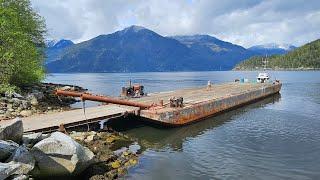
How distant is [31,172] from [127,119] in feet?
67.5

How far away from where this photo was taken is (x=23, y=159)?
715 inches

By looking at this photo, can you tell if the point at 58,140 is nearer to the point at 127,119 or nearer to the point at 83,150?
the point at 83,150

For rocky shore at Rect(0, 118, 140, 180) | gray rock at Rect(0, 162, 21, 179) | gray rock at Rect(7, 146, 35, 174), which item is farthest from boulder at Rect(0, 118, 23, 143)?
gray rock at Rect(0, 162, 21, 179)

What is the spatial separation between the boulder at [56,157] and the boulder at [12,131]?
186 centimetres

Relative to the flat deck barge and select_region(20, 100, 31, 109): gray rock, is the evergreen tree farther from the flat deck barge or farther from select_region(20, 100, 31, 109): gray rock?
the flat deck barge

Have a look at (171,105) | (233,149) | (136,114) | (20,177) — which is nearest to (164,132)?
(136,114)

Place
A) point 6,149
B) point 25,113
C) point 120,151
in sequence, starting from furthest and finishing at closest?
1. point 25,113
2. point 120,151
3. point 6,149

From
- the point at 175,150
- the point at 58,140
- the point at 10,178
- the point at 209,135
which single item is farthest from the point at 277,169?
the point at 10,178

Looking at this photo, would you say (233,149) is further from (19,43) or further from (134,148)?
(19,43)

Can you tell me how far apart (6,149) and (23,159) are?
1065 mm

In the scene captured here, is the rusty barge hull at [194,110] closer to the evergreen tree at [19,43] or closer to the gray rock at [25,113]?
the gray rock at [25,113]

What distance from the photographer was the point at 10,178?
54.5 feet

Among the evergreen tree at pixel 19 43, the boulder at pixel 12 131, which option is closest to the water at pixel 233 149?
the boulder at pixel 12 131

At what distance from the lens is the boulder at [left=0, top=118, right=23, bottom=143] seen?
19812mm
